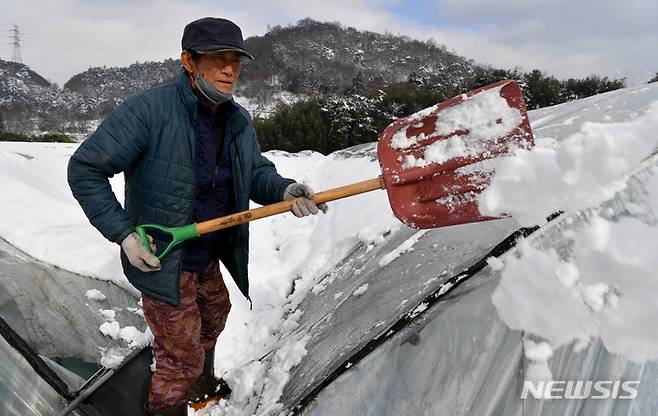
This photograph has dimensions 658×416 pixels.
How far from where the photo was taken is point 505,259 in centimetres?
128

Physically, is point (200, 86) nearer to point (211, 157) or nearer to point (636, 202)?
point (211, 157)

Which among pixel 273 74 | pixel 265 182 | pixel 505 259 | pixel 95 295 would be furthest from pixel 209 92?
pixel 273 74

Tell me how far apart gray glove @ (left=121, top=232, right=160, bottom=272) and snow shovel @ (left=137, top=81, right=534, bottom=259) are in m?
0.03

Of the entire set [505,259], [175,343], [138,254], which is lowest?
[175,343]

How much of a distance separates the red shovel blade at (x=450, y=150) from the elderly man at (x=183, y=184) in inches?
14.2

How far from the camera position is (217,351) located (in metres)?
2.55

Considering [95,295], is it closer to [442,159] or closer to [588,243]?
[442,159]

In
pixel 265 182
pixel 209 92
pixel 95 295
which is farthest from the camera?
pixel 95 295

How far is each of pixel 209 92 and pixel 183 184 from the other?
0.35 meters

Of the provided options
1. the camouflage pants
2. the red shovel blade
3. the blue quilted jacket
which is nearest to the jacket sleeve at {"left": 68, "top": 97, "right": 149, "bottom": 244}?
the blue quilted jacket

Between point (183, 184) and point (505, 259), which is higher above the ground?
point (183, 184)

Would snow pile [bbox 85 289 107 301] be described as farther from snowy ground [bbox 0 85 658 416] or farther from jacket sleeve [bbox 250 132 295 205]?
jacket sleeve [bbox 250 132 295 205]

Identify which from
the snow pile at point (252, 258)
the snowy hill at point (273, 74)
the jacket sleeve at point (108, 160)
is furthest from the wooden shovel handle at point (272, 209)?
the snowy hill at point (273, 74)

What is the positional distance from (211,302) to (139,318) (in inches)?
27.5
